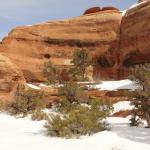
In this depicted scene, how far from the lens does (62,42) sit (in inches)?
1671

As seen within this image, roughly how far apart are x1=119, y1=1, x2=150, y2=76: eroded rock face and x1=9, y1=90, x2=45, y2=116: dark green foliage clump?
1698 centimetres

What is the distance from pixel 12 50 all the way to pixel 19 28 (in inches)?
133

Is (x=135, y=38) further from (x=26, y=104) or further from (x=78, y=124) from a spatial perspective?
(x=78, y=124)

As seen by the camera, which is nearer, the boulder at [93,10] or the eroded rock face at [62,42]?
the eroded rock face at [62,42]

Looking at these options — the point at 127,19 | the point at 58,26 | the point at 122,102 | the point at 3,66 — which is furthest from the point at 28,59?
the point at 122,102

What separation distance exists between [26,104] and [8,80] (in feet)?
16.9

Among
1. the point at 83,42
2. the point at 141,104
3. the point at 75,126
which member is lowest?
the point at 75,126

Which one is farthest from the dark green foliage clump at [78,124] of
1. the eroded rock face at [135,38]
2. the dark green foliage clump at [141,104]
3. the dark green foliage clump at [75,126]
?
the eroded rock face at [135,38]

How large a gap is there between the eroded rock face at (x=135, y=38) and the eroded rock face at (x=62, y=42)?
1497 mm

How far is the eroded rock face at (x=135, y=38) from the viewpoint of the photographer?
35.5 metres

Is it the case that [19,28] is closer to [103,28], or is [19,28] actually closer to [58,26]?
[58,26]

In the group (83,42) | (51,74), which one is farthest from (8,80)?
(83,42)

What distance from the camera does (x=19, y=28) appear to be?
44094 millimetres

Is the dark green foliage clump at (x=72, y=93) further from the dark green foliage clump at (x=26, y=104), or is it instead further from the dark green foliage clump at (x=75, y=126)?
the dark green foliage clump at (x=75, y=126)
